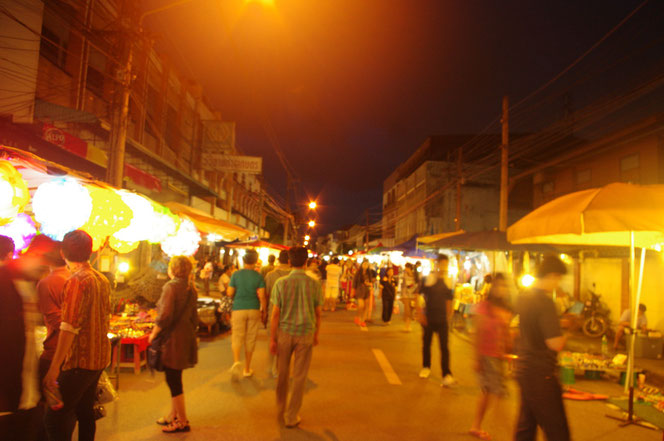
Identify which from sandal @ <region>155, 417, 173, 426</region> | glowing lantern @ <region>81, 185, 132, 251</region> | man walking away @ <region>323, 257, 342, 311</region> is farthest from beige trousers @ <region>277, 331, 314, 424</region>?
man walking away @ <region>323, 257, 342, 311</region>

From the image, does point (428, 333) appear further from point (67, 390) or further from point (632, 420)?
point (67, 390)

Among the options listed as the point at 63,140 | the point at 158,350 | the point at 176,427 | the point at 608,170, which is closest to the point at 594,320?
the point at 608,170

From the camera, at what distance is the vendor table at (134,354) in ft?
23.5

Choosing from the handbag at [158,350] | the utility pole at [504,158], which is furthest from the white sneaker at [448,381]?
the utility pole at [504,158]

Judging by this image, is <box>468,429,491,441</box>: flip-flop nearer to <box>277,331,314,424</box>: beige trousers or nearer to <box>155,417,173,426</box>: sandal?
<box>277,331,314,424</box>: beige trousers

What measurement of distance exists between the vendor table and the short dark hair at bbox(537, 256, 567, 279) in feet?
20.1

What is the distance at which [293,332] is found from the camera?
492cm

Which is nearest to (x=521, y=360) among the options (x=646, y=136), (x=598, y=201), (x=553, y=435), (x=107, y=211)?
A: (x=553, y=435)

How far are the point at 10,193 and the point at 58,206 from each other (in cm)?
88

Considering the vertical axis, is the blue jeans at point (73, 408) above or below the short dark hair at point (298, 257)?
below

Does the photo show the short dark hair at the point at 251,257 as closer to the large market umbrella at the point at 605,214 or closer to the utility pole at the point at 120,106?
the utility pole at the point at 120,106

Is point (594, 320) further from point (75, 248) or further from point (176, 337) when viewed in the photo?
point (75, 248)

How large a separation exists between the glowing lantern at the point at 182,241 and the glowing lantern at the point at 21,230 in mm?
3324

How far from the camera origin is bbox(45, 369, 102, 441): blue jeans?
328 cm
